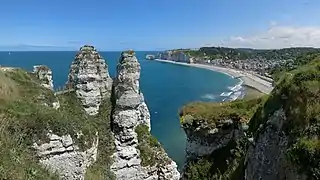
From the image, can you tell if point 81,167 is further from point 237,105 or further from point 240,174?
point 237,105

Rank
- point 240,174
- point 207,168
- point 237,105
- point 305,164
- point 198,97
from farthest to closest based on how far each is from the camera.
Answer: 1. point 198,97
2. point 237,105
3. point 207,168
4. point 240,174
5. point 305,164

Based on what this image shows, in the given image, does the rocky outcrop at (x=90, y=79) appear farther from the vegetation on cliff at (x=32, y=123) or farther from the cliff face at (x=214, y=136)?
the cliff face at (x=214, y=136)

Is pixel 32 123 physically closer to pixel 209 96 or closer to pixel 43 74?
pixel 43 74

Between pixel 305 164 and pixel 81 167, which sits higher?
pixel 305 164

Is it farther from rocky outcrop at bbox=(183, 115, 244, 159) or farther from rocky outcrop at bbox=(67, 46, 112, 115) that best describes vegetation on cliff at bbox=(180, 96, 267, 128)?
rocky outcrop at bbox=(67, 46, 112, 115)

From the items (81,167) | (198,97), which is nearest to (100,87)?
(81,167)

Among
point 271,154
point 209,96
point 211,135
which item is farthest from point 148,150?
point 209,96
